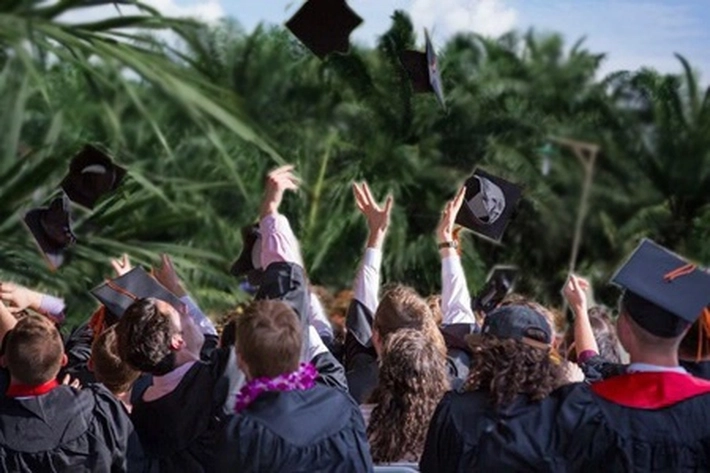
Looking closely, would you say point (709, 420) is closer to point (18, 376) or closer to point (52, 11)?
point (18, 376)

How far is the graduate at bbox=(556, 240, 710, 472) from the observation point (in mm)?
3023

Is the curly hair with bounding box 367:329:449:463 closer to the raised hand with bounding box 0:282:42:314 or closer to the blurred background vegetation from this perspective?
the raised hand with bounding box 0:282:42:314

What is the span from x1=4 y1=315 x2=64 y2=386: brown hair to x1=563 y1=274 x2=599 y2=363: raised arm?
1.39 m

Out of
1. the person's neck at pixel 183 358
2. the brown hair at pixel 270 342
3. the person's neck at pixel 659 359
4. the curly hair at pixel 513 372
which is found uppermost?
the person's neck at pixel 659 359

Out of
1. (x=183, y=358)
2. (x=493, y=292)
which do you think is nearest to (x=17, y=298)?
(x=183, y=358)

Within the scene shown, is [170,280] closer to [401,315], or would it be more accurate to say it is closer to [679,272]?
[401,315]

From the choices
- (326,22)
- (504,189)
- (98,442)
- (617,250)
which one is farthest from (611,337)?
(617,250)

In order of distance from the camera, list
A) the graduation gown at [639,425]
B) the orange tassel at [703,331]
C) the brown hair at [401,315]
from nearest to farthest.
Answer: the graduation gown at [639,425] < the orange tassel at [703,331] < the brown hair at [401,315]

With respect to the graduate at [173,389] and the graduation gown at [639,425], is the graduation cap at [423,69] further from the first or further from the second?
the graduation gown at [639,425]

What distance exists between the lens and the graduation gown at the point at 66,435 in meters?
3.51

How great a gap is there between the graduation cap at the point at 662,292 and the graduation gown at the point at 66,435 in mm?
1246

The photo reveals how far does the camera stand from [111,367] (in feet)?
12.8

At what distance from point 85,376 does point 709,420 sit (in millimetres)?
2089

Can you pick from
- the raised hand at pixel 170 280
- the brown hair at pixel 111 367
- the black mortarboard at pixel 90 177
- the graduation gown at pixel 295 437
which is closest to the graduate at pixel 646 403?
the graduation gown at pixel 295 437
